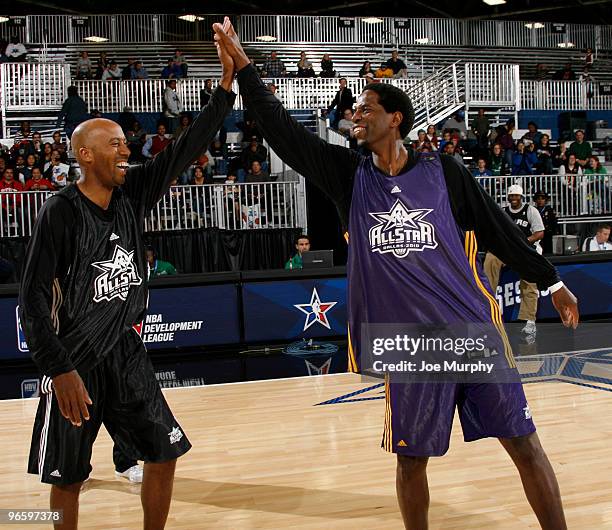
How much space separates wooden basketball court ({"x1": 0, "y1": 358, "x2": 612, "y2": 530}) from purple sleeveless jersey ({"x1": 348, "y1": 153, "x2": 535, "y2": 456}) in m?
1.21

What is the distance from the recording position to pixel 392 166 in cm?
348

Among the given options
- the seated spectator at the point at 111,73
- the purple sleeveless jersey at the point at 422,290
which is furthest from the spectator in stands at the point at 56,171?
the purple sleeveless jersey at the point at 422,290

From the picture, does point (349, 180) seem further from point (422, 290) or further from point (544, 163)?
point (544, 163)

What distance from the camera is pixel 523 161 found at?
17.2 metres

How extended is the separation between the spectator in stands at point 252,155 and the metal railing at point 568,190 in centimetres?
413

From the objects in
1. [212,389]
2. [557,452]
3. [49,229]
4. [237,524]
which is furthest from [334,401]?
[49,229]

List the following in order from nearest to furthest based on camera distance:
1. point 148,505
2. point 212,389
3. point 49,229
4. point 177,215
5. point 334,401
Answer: point 49,229 < point 148,505 < point 334,401 < point 212,389 < point 177,215

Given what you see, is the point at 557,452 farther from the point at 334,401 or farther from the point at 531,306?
the point at 531,306

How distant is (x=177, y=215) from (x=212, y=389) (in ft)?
23.1

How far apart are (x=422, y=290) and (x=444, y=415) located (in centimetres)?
49

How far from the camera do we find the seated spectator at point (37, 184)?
14312 millimetres

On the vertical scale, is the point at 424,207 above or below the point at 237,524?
above

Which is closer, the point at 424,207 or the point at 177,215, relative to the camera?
the point at 424,207

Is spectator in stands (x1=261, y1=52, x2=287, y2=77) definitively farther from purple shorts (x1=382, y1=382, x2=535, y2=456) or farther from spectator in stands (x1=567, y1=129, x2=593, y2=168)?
purple shorts (x1=382, y1=382, x2=535, y2=456)
